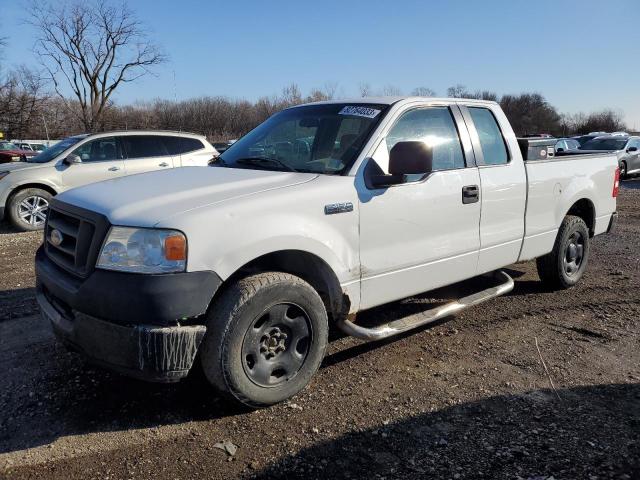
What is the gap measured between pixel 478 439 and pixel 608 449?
0.67 metres

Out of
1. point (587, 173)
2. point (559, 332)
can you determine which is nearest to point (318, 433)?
point (559, 332)

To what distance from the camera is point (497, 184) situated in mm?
4344

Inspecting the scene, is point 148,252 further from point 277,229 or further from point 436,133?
point 436,133

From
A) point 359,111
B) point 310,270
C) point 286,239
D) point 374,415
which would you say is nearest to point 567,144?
point 359,111

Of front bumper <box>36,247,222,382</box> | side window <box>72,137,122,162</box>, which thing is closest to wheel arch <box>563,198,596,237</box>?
front bumper <box>36,247,222,382</box>

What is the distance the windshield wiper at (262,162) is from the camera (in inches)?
146

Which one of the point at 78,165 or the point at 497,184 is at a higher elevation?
the point at 78,165

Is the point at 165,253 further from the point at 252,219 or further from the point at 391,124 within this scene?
the point at 391,124

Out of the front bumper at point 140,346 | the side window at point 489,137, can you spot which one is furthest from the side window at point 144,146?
Answer: the front bumper at point 140,346

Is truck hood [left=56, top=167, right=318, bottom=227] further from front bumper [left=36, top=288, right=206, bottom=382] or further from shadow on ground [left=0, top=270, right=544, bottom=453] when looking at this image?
shadow on ground [left=0, top=270, right=544, bottom=453]

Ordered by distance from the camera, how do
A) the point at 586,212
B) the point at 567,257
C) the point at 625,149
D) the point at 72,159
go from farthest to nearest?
the point at 625,149, the point at 72,159, the point at 586,212, the point at 567,257

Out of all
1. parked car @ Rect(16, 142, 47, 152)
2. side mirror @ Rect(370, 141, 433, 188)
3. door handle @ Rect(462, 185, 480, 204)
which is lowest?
door handle @ Rect(462, 185, 480, 204)

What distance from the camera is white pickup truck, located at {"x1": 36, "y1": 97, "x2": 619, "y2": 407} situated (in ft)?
8.87

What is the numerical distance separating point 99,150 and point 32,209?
158 cm
